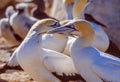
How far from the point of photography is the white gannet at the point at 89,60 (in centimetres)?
666

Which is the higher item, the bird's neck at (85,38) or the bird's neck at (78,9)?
the bird's neck at (85,38)

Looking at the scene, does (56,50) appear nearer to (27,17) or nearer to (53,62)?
(53,62)

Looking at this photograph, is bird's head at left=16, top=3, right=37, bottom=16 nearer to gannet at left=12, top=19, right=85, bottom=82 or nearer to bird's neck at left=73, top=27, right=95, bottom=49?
gannet at left=12, top=19, right=85, bottom=82

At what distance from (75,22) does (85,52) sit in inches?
16.7

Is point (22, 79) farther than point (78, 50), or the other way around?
point (22, 79)

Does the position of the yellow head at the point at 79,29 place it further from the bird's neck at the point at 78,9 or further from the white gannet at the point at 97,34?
the bird's neck at the point at 78,9

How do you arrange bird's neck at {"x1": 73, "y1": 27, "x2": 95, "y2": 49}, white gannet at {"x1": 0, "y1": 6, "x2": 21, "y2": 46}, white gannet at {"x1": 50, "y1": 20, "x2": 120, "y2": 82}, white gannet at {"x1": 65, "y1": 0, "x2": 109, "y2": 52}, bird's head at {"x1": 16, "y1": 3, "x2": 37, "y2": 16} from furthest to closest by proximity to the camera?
1. bird's head at {"x1": 16, "y1": 3, "x2": 37, "y2": 16}
2. white gannet at {"x1": 0, "y1": 6, "x2": 21, "y2": 46}
3. white gannet at {"x1": 65, "y1": 0, "x2": 109, "y2": 52}
4. bird's neck at {"x1": 73, "y1": 27, "x2": 95, "y2": 49}
5. white gannet at {"x1": 50, "y1": 20, "x2": 120, "y2": 82}

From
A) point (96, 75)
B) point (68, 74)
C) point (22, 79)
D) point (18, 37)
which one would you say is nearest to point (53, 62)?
point (68, 74)

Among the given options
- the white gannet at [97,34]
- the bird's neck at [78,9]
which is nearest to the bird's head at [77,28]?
the white gannet at [97,34]

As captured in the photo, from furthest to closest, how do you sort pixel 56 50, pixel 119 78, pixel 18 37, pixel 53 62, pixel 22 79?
pixel 18 37
pixel 22 79
pixel 56 50
pixel 53 62
pixel 119 78

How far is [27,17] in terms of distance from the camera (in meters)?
13.8

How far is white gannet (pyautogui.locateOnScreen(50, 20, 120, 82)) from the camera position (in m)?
6.66

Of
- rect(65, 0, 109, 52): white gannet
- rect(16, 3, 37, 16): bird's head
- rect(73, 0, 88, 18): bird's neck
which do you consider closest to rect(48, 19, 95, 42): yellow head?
rect(65, 0, 109, 52): white gannet

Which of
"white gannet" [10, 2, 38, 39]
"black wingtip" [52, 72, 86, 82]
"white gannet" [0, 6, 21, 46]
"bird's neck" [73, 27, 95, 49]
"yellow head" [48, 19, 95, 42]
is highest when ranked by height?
"yellow head" [48, 19, 95, 42]
